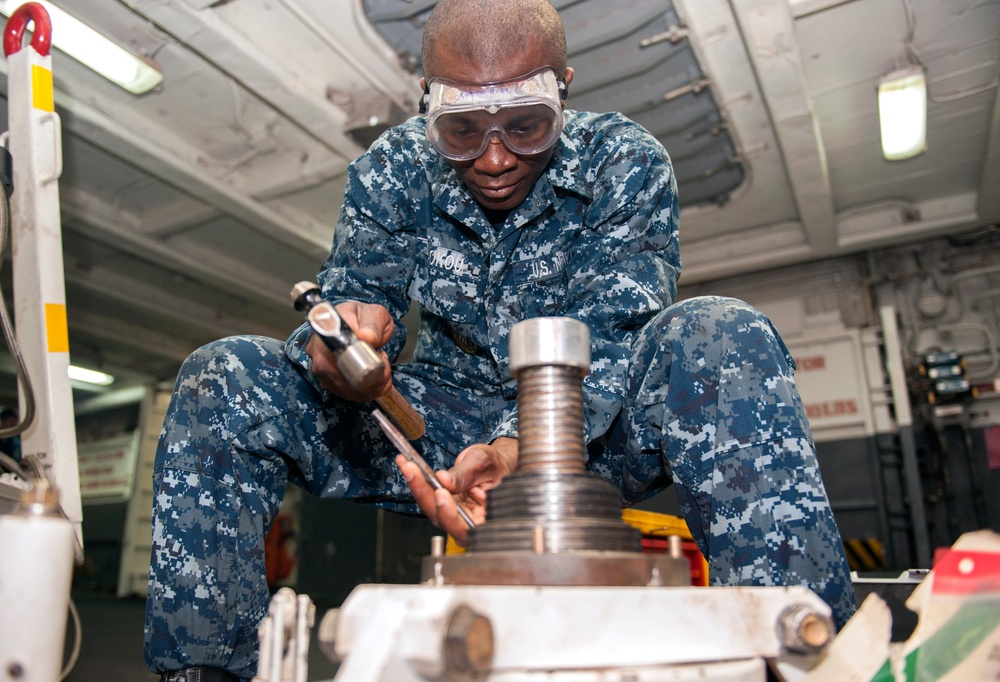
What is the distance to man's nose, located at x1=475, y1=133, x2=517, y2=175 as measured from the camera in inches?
64.4

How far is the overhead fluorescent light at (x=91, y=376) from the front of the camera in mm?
9367

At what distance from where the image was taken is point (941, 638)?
714 millimetres

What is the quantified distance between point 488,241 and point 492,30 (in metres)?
0.49

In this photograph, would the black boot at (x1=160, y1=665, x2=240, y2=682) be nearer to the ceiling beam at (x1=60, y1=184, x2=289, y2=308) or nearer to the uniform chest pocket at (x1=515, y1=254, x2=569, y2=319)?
the uniform chest pocket at (x1=515, y1=254, x2=569, y2=319)

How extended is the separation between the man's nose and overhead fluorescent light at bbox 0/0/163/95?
3.03m

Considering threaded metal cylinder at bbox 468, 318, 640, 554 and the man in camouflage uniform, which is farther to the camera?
the man in camouflage uniform

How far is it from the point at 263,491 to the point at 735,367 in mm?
869

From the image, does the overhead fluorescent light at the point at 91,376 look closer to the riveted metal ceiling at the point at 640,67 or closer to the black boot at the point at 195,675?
the riveted metal ceiling at the point at 640,67

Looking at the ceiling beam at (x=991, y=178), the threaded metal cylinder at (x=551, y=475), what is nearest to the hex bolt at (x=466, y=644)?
the threaded metal cylinder at (x=551, y=475)

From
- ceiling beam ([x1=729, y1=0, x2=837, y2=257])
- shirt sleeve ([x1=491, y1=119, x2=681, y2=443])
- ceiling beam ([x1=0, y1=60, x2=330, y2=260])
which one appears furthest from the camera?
ceiling beam ([x1=0, y1=60, x2=330, y2=260])

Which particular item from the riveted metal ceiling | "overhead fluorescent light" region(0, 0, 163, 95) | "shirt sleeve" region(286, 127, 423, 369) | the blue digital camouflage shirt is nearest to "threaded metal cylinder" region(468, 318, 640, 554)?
the blue digital camouflage shirt

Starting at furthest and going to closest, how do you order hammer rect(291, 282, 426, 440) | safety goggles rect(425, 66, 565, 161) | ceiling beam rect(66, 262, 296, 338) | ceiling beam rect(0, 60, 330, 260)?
ceiling beam rect(66, 262, 296, 338) < ceiling beam rect(0, 60, 330, 260) < safety goggles rect(425, 66, 565, 161) < hammer rect(291, 282, 426, 440)

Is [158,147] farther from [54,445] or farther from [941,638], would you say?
[941,638]

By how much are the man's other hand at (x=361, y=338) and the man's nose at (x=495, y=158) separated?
47cm
